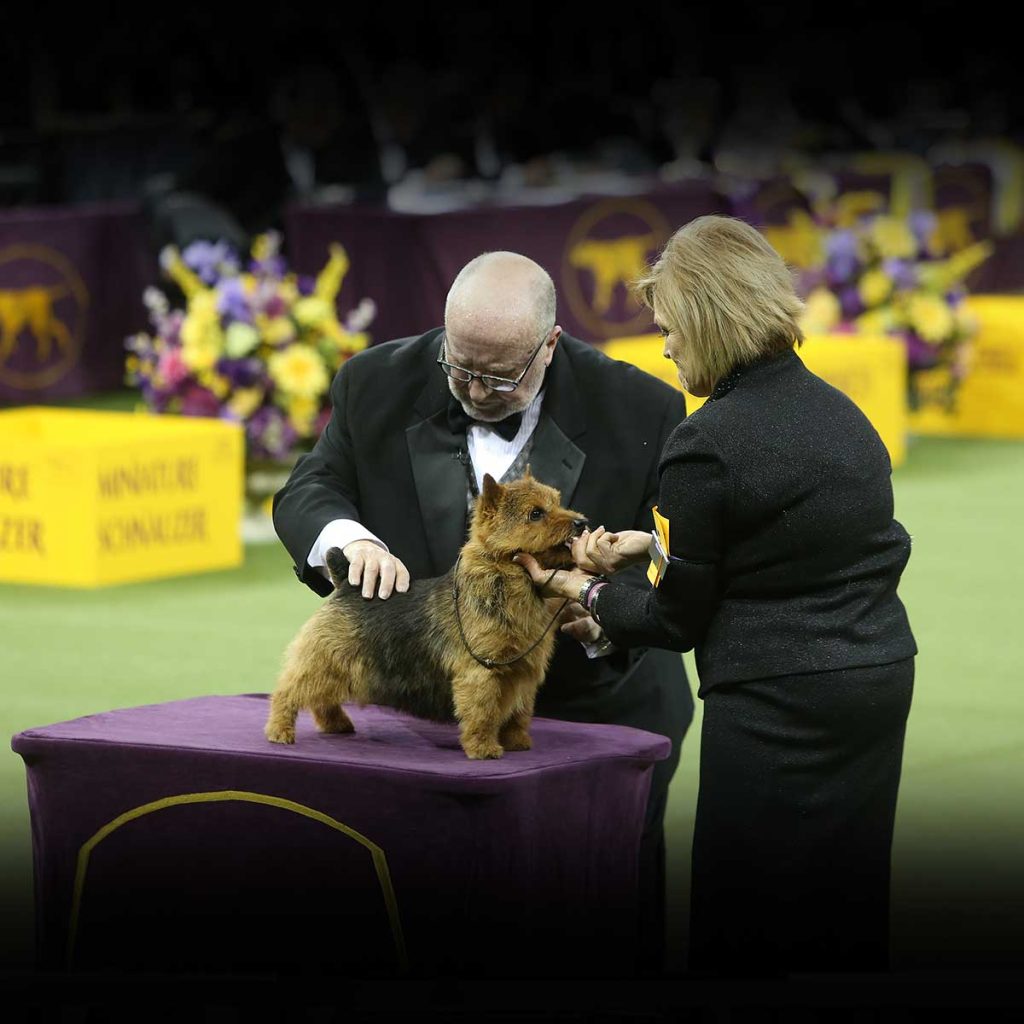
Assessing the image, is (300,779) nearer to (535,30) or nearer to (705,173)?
(705,173)

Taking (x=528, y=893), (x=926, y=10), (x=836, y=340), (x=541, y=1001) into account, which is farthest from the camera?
(x=926, y=10)

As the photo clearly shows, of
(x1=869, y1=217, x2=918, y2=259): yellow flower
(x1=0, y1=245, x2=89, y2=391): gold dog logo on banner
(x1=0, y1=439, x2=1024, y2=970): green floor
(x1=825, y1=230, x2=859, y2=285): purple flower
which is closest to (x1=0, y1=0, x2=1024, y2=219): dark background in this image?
(x1=0, y1=245, x2=89, y2=391): gold dog logo on banner

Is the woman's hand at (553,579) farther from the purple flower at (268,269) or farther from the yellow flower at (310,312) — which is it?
the purple flower at (268,269)

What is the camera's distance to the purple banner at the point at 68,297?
37.3ft

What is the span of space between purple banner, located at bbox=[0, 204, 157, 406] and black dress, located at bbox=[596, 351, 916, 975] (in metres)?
8.64

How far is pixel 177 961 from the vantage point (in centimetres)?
346

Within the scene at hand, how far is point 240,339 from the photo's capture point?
27.9ft

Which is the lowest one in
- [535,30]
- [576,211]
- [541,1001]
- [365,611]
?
[541,1001]

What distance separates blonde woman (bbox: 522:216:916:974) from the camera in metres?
3.06

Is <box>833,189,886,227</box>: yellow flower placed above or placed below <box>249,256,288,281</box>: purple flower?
above

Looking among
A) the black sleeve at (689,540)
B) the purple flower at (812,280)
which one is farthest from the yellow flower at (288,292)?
the black sleeve at (689,540)

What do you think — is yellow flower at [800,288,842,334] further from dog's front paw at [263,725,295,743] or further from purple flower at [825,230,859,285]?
dog's front paw at [263,725,295,743]

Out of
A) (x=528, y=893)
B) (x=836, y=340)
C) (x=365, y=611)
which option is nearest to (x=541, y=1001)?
(x=528, y=893)

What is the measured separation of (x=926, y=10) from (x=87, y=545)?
15842mm
